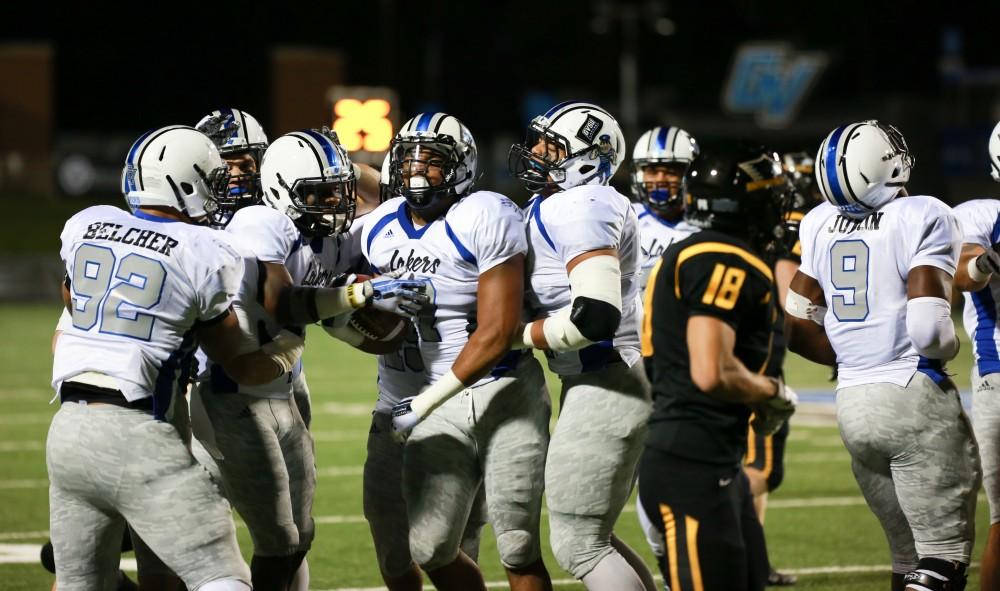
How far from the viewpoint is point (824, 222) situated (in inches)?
195

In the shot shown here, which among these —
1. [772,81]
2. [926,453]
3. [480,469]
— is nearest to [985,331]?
[926,453]

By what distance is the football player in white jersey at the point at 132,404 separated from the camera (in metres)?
3.95

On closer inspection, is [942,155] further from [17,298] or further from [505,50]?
[505,50]

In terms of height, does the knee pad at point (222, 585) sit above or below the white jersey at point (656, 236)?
below

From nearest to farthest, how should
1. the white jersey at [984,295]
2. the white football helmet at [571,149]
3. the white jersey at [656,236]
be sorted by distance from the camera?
the white football helmet at [571,149], the white jersey at [984,295], the white jersey at [656,236]

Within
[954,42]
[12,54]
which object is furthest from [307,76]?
[954,42]

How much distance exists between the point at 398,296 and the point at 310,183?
0.60 m

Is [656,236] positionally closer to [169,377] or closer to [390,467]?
[390,467]

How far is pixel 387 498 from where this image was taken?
500 cm

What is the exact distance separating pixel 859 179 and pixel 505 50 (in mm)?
43356

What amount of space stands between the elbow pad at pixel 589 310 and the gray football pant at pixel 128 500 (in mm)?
1203

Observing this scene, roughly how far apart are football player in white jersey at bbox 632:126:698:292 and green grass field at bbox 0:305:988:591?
Result: 5.15 ft

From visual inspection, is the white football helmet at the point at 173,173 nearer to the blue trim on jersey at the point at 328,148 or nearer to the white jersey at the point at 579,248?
the blue trim on jersey at the point at 328,148

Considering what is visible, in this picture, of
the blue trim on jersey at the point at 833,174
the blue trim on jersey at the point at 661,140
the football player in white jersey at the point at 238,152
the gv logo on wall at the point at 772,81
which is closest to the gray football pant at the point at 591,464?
the blue trim on jersey at the point at 833,174
